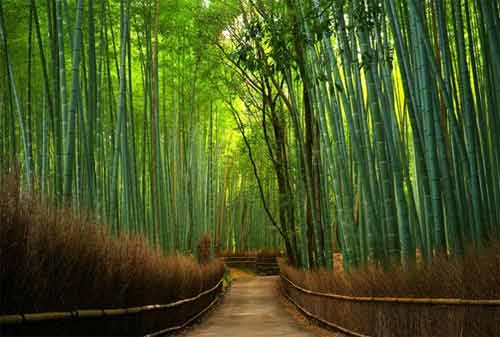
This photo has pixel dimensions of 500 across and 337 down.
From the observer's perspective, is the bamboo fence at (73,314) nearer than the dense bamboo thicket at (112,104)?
Yes

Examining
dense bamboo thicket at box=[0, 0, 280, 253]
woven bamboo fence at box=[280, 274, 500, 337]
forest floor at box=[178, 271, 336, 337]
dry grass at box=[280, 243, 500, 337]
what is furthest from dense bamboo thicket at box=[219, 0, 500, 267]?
dense bamboo thicket at box=[0, 0, 280, 253]

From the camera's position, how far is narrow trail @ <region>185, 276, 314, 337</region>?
6478 millimetres

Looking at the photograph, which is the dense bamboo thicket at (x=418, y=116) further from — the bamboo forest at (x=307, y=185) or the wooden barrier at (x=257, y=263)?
the wooden barrier at (x=257, y=263)

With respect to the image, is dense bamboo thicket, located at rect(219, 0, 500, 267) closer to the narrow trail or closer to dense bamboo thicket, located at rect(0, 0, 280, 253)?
the narrow trail

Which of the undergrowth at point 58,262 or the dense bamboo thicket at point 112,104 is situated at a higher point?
the dense bamboo thicket at point 112,104

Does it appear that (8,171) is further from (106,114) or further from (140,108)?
(140,108)

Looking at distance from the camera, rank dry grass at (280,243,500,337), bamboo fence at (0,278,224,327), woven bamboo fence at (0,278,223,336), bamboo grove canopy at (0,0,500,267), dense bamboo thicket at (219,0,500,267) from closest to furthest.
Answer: bamboo fence at (0,278,224,327), woven bamboo fence at (0,278,223,336), dry grass at (280,243,500,337), dense bamboo thicket at (219,0,500,267), bamboo grove canopy at (0,0,500,267)

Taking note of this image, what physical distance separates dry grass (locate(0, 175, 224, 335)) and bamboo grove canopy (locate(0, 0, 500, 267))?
1.06 ft

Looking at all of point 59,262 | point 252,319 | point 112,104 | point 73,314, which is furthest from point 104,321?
point 112,104

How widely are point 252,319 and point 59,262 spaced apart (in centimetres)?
557

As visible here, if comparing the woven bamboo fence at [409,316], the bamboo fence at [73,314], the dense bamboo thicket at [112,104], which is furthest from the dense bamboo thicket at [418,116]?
the bamboo fence at [73,314]

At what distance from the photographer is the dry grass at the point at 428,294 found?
10.3 ft

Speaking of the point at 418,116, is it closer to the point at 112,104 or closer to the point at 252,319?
the point at 252,319

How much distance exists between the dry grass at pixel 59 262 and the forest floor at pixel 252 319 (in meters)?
1.81
